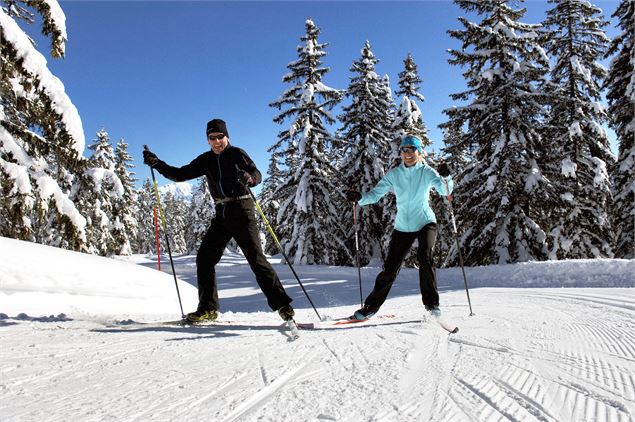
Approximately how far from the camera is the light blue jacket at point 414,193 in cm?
466

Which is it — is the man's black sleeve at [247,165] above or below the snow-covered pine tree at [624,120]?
below

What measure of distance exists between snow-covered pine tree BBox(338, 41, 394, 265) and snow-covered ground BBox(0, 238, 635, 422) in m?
19.1

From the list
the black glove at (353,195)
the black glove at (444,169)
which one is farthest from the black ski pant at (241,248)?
the black glove at (444,169)

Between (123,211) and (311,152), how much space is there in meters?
20.8

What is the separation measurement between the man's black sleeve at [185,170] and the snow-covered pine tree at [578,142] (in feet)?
51.5

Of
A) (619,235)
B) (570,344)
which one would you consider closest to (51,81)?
(570,344)

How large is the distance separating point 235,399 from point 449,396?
114 centimetres

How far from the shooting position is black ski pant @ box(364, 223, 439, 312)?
450 centimetres

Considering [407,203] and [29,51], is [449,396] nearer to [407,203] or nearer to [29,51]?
[407,203]

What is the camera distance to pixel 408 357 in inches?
111

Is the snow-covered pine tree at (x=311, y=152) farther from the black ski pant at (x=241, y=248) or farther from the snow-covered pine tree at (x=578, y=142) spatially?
the black ski pant at (x=241, y=248)

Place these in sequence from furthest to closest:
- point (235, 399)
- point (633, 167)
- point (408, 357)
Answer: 1. point (633, 167)
2. point (408, 357)
3. point (235, 399)

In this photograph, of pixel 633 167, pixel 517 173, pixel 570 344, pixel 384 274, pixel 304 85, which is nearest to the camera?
pixel 570 344

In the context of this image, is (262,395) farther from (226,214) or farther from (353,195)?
(353,195)
